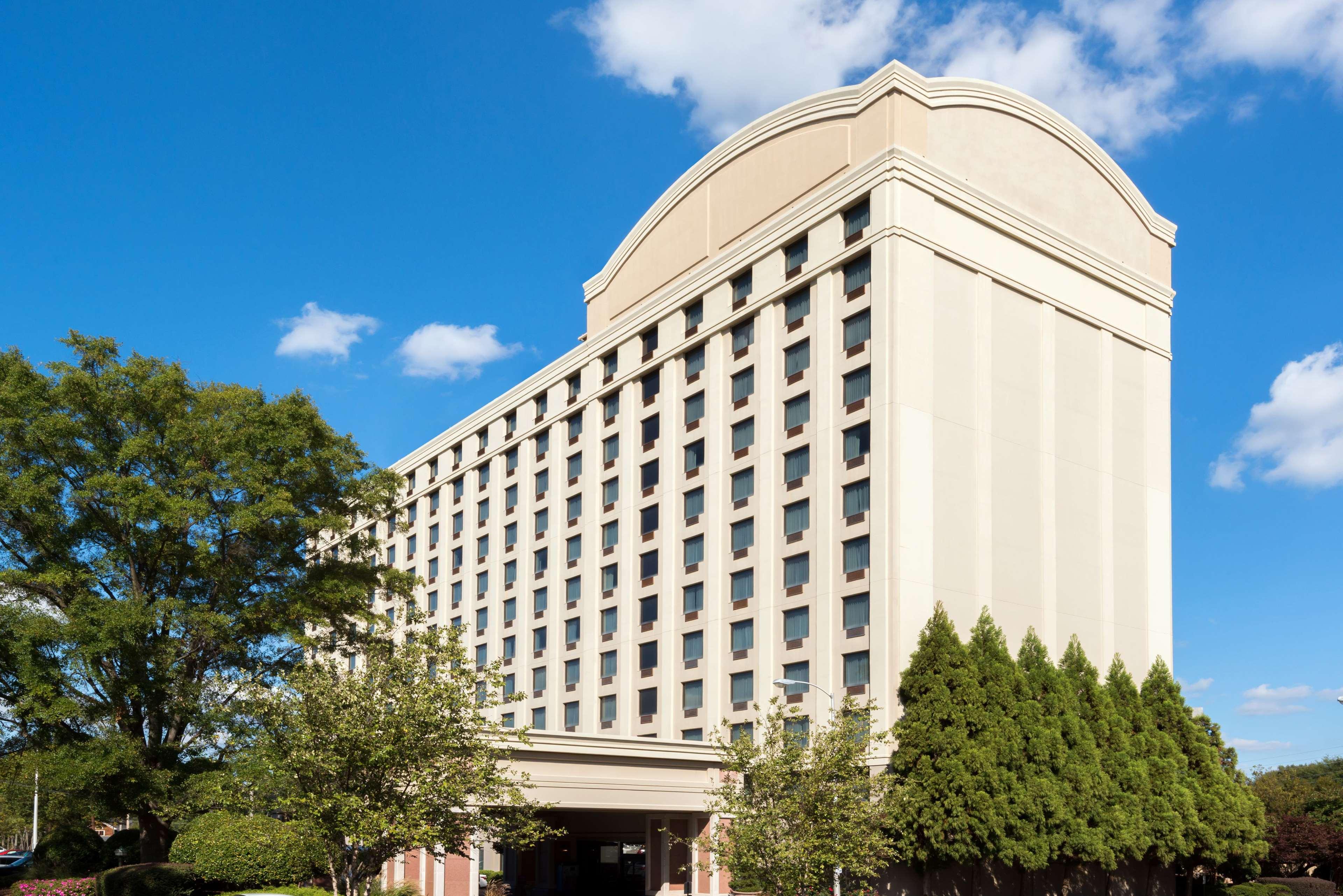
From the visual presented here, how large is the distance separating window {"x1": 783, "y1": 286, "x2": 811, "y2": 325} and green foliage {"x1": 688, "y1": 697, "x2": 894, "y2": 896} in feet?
67.8

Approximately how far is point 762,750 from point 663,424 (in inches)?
1021

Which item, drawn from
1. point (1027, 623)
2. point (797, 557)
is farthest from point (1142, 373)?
point (797, 557)

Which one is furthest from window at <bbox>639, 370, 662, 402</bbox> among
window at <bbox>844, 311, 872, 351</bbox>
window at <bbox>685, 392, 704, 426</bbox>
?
window at <bbox>844, 311, 872, 351</bbox>

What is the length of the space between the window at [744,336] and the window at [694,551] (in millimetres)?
9180

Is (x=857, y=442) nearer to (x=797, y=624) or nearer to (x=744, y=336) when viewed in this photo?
(x=797, y=624)

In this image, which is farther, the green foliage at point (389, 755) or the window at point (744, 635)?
the window at point (744, 635)

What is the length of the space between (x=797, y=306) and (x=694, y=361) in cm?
828

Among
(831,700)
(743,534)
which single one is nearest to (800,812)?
(831,700)

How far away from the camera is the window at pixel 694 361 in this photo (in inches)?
2357

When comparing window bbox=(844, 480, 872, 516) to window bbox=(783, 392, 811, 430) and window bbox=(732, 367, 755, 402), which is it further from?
window bbox=(732, 367, 755, 402)

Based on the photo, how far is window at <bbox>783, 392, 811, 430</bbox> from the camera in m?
51.9

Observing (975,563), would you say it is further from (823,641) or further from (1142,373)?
(1142,373)

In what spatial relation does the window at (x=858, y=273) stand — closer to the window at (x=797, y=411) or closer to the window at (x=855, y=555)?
the window at (x=797, y=411)

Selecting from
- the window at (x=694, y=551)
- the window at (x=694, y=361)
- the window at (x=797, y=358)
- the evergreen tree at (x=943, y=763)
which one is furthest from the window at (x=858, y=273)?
the evergreen tree at (x=943, y=763)
